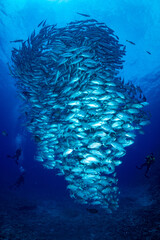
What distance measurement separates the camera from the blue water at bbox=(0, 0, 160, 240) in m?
8.29

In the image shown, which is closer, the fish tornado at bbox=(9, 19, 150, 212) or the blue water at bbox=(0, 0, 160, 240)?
the fish tornado at bbox=(9, 19, 150, 212)

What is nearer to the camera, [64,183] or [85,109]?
[85,109]

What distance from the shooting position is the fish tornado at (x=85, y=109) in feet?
22.4

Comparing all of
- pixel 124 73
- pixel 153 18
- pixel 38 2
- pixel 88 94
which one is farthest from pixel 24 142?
pixel 88 94

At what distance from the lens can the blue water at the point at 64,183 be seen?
8289 mm

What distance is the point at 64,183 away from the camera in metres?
32.3

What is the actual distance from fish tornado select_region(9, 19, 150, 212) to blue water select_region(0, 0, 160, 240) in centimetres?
Result: 196

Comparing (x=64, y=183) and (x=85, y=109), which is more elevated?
(x=85, y=109)

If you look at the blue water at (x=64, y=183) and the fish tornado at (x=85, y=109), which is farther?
the blue water at (x=64, y=183)

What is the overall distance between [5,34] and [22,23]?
2948mm

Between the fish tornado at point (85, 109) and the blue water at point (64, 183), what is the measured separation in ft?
6.43

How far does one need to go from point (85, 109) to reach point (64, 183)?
93.0 ft

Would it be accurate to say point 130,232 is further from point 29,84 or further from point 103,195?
point 29,84

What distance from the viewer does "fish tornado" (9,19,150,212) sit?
22.4ft
